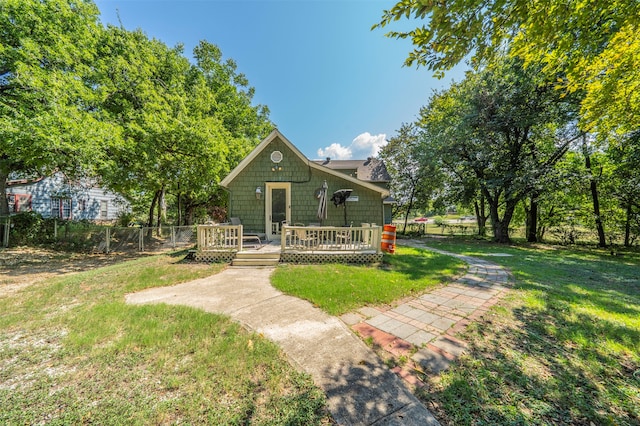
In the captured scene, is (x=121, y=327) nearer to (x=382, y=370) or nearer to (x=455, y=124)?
(x=382, y=370)

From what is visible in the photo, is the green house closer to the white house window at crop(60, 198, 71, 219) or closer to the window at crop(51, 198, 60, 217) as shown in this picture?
the window at crop(51, 198, 60, 217)

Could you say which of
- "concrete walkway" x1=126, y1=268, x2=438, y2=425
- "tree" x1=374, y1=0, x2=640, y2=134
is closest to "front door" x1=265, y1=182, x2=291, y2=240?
"concrete walkway" x1=126, y1=268, x2=438, y2=425

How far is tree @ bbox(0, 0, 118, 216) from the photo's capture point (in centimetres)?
722

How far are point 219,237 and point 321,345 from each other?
246 inches

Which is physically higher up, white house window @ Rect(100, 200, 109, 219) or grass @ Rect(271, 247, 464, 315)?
white house window @ Rect(100, 200, 109, 219)

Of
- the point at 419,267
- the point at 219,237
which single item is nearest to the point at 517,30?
the point at 419,267

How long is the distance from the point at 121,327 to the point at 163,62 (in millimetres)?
16162

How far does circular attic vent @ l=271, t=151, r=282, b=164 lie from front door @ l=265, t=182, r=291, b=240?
41.8 inches

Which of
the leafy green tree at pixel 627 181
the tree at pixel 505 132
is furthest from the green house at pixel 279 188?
the leafy green tree at pixel 627 181

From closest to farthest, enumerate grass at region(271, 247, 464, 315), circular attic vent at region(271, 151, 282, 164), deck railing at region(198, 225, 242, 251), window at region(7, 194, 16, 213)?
grass at region(271, 247, 464, 315) → deck railing at region(198, 225, 242, 251) → circular attic vent at region(271, 151, 282, 164) → window at region(7, 194, 16, 213)

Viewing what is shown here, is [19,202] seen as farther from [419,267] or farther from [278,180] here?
[419,267]

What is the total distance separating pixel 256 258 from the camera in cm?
741

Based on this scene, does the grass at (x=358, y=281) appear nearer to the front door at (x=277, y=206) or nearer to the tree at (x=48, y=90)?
the front door at (x=277, y=206)

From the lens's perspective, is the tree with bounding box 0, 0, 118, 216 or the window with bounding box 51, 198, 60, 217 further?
the window with bounding box 51, 198, 60, 217
